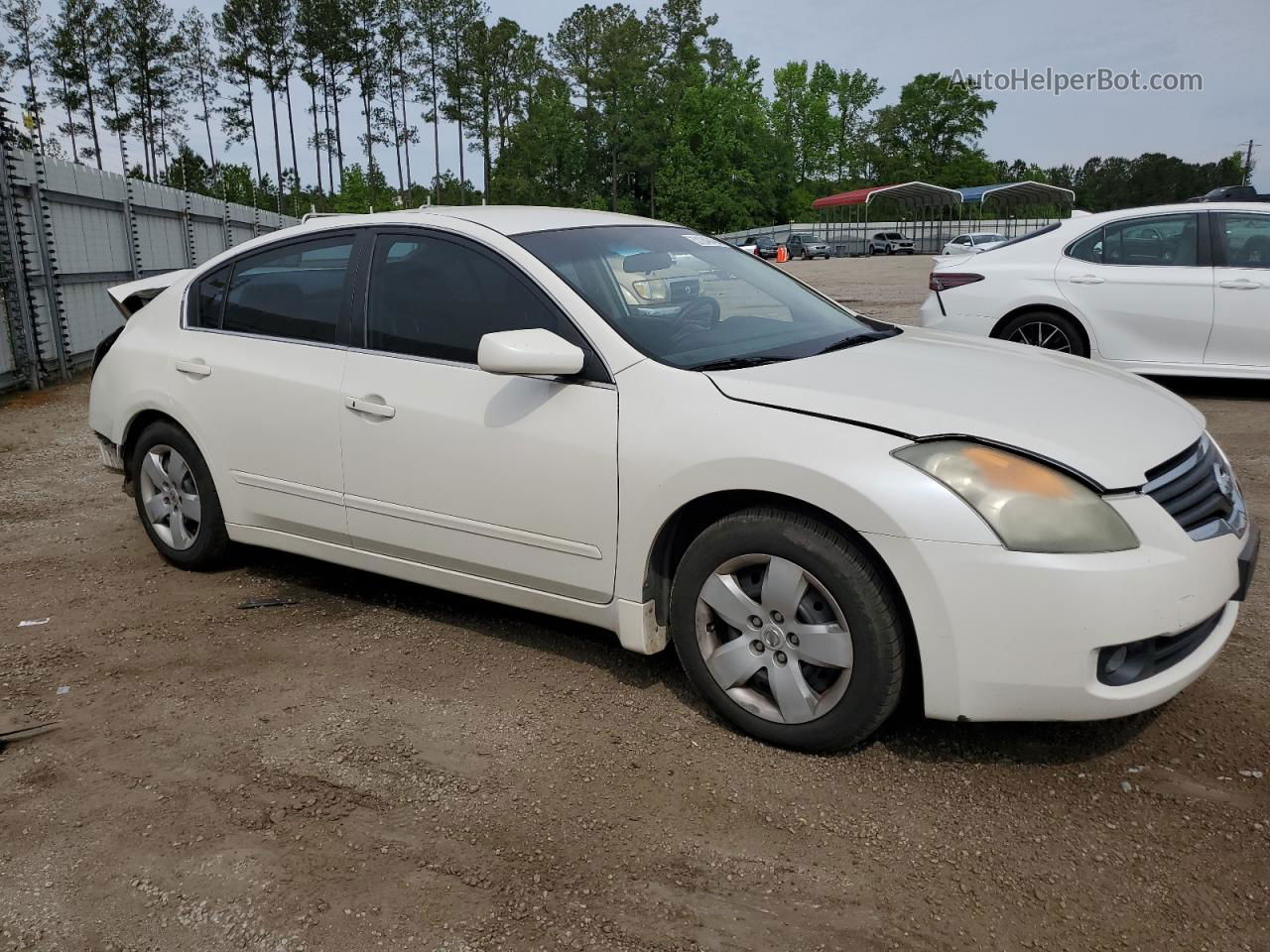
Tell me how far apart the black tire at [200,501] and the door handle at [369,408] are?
104 centimetres

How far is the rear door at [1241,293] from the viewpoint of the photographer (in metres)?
7.98

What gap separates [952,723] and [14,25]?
2777 inches

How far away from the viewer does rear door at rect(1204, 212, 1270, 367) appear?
798cm

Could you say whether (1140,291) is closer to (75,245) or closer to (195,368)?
(195,368)

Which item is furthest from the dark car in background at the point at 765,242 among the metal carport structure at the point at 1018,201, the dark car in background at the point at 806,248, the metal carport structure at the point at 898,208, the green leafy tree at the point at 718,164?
the green leafy tree at the point at 718,164

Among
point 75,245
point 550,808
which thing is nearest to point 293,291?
point 550,808

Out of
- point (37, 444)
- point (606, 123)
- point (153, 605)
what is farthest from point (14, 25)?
point (153, 605)

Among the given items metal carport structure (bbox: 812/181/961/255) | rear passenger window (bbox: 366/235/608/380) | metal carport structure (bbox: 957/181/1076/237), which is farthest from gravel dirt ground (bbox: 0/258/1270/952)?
metal carport structure (bbox: 957/181/1076/237)

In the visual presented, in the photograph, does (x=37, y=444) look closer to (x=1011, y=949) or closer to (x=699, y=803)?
(x=699, y=803)

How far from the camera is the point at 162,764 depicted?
3188 mm

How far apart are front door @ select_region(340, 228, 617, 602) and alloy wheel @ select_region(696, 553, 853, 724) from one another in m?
0.40

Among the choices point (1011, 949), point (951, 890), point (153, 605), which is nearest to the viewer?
point (1011, 949)

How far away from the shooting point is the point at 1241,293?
7.98 m

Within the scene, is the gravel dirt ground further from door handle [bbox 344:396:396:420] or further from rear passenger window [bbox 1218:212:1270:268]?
rear passenger window [bbox 1218:212:1270:268]
